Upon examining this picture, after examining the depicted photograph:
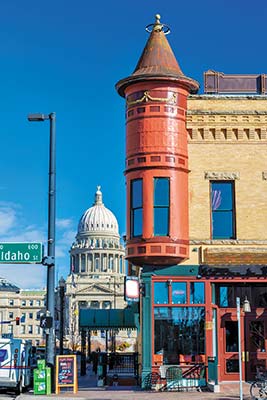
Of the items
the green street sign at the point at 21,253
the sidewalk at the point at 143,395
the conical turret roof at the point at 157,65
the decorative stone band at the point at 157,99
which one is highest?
the conical turret roof at the point at 157,65

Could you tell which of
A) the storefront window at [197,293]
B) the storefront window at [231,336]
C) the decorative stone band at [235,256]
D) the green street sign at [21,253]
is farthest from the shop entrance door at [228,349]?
the green street sign at [21,253]

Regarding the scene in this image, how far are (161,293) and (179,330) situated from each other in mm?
1374

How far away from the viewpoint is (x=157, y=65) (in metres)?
25.5

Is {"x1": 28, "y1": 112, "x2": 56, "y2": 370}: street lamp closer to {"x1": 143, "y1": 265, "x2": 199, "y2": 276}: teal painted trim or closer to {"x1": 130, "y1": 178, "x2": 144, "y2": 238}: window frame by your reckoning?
{"x1": 130, "y1": 178, "x2": 144, "y2": 238}: window frame

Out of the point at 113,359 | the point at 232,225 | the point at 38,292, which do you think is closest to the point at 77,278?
the point at 38,292

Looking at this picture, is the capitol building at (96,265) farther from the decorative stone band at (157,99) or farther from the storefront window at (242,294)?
the decorative stone band at (157,99)

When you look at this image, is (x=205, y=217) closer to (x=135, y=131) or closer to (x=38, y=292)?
(x=135, y=131)

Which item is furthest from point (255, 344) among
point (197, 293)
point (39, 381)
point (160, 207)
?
point (39, 381)

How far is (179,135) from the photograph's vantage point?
25094 millimetres

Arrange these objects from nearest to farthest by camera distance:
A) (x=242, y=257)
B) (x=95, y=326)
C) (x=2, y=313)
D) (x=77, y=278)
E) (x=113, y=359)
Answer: (x=242, y=257) → (x=95, y=326) → (x=113, y=359) → (x=77, y=278) → (x=2, y=313)

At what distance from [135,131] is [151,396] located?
9.07m

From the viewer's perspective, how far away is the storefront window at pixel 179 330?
24.1 m

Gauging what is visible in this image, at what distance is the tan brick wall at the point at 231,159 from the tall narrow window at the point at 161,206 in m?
1.04

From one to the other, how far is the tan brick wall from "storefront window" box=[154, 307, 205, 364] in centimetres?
228
